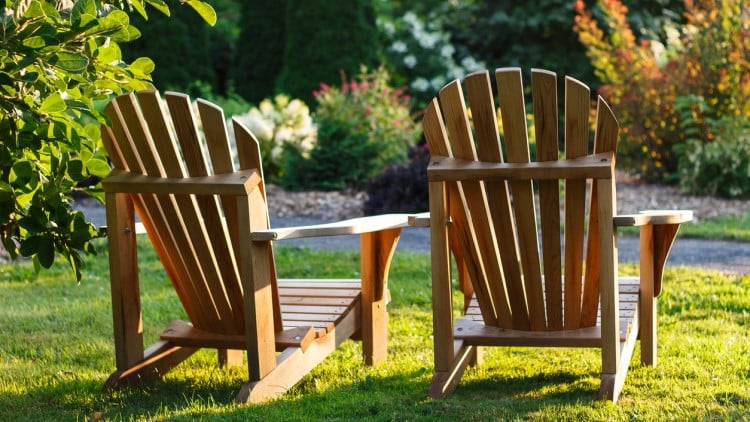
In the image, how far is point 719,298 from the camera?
5.02 metres

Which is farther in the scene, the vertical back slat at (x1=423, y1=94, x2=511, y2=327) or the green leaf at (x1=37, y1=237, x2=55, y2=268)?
the vertical back slat at (x1=423, y1=94, x2=511, y2=327)

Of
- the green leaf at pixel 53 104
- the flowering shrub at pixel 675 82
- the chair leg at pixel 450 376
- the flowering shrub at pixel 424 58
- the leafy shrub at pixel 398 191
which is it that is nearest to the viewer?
the green leaf at pixel 53 104

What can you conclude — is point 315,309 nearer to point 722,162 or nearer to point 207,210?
point 207,210

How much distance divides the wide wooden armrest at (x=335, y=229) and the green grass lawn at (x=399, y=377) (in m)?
0.57

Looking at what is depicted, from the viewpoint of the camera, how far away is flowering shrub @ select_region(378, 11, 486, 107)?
14031 millimetres

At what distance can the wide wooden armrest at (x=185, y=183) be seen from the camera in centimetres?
318

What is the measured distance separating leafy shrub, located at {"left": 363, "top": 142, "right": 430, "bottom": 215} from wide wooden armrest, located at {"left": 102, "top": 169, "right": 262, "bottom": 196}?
5152 mm

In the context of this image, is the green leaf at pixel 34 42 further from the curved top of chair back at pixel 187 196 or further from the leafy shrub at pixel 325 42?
the leafy shrub at pixel 325 42

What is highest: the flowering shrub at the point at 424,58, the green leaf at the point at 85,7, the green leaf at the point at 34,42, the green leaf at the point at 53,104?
the flowering shrub at the point at 424,58

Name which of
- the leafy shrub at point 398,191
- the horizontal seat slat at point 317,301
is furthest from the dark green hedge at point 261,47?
the horizontal seat slat at point 317,301

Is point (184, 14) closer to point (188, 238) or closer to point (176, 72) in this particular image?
point (176, 72)

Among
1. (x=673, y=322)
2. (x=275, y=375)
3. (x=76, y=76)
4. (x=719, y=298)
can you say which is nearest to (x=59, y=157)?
(x=76, y=76)

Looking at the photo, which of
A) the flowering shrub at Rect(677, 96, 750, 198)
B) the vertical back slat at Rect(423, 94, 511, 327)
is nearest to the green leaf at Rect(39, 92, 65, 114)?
the vertical back slat at Rect(423, 94, 511, 327)

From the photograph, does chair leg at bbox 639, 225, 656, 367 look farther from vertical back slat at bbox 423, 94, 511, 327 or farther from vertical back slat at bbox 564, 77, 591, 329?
vertical back slat at bbox 423, 94, 511, 327
